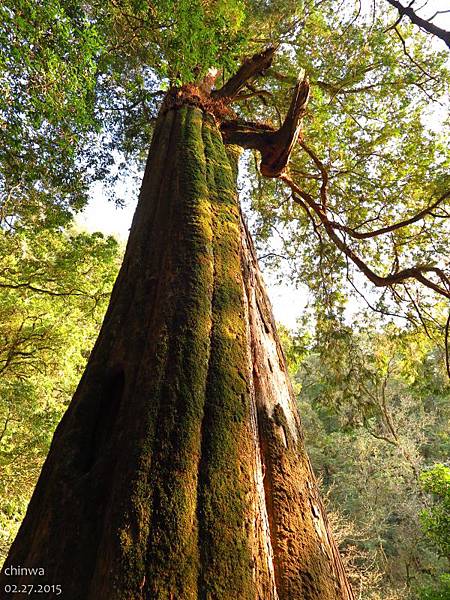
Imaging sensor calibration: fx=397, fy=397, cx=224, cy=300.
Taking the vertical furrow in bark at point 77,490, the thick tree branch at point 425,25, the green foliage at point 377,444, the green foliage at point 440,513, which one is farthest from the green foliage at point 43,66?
the green foliage at point 440,513

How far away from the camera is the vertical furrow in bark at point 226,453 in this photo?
0.99 meters

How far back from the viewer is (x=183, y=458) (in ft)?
3.82

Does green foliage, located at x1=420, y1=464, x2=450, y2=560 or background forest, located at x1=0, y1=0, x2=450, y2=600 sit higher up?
background forest, located at x1=0, y1=0, x2=450, y2=600

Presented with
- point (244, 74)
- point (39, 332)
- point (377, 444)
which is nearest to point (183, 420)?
point (244, 74)

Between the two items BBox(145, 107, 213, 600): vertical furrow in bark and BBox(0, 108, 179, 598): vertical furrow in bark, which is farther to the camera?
BBox(0, 108, 179, 598): vertical furrow in bark

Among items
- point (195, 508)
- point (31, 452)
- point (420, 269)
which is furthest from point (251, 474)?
point (31, 452)

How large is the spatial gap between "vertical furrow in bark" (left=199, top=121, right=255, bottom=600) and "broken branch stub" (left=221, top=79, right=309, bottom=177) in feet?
5.71

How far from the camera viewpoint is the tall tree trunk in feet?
3.32

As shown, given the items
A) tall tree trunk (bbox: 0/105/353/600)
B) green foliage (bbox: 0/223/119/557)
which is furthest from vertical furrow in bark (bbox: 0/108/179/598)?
green foliage (bbox: 0/223/119/557)

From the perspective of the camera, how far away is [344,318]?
653 centimetres

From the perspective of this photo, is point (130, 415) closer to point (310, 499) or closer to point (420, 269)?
point (310, 499)

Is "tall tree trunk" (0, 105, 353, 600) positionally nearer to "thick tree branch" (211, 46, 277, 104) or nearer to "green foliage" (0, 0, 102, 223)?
"green foliage" (0, 0, 102, 223)

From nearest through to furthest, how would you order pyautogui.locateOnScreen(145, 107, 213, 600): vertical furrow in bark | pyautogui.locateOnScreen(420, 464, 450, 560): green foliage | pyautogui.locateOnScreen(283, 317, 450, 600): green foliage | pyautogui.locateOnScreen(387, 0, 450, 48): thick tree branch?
1. pyautogui.locateOnScreen(145, 107, 213, 600): vertical furrow in bark
2. pyautogui.locateOnScreen(387, 0, 450, 48): thick tree branch
3. pyautogui.locateOnScreen(283, 317, 450, 600): green foliage
4. pyautogui.locateOnScreen(420, 464, 450, 560): green foliage

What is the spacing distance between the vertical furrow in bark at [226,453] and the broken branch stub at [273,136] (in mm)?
1740
